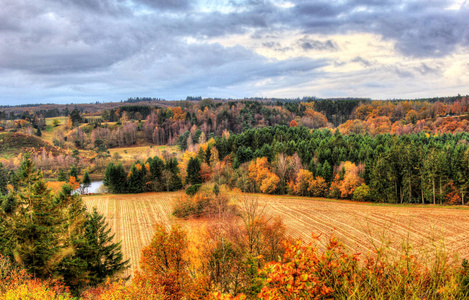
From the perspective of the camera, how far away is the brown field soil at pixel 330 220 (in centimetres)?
3381

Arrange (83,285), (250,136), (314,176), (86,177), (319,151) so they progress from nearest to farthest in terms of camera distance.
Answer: (83,285) → (314,176) → (319,151) → (86,177) → (250,136)

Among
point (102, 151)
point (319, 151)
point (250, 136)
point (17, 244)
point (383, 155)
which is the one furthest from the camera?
point (102, 151)

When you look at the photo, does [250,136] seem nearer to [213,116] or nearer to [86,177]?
[86,177]

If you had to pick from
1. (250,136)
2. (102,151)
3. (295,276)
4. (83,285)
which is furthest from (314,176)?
(102,151)

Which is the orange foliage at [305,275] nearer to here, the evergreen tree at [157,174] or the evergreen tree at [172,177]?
the evergreen tree at [172,177]

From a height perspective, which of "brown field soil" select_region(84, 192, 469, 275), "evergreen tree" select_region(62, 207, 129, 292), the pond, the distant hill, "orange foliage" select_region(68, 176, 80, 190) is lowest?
the pond

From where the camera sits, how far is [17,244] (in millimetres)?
20156

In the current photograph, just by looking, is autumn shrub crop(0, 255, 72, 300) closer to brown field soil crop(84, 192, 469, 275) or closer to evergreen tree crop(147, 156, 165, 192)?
brown field soil crop(84, 192, 469, 275)

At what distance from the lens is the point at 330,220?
145 ft

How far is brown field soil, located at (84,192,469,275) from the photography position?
33.8 meters

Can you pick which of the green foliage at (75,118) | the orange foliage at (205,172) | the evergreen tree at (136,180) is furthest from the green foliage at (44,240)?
the green foliage at (75,118)

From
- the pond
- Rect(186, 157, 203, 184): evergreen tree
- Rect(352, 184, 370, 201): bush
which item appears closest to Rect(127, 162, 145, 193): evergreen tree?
Rect(186, 157, 203, 184): evergreen tree

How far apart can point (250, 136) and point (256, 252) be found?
74908 mm

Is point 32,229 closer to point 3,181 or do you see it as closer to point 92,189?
point 3,181
